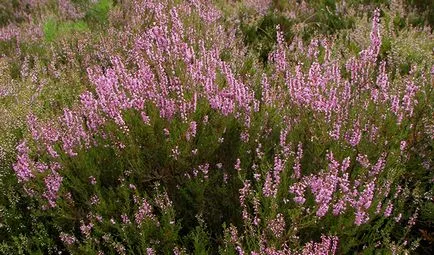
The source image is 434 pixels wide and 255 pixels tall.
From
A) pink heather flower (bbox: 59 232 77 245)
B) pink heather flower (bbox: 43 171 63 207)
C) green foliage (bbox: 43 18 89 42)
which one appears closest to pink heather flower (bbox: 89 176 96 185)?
pink heather flower (bbox: 43 171 63 207)

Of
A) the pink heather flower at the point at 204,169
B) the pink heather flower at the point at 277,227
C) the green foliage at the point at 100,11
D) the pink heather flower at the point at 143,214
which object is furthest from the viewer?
the green foliage at the point at 100,11

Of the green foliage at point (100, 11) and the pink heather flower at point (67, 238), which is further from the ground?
the green foliage at point (100, 11)

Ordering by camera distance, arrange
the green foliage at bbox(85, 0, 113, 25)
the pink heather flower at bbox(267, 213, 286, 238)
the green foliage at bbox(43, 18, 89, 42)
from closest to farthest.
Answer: the pink heather flower at bbox(267, 213, 286, 238)
the green foliage at bbox(43, 18, 89, 42)
the green foliage at bbox(85, 0, 113, 25)

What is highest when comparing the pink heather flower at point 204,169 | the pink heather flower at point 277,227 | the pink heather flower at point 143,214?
the pink heather flower at point 204,169

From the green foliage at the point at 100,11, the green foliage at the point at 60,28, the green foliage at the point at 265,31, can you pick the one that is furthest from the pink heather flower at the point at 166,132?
the green foliage at the point at 100,11

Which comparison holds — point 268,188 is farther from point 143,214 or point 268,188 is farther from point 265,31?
point 265,31

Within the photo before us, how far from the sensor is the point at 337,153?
100.0 inches

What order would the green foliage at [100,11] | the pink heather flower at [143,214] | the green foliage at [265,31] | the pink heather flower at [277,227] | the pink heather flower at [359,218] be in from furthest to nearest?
the green foliage at [100,11]
the green foliage at [265,31]
the pink heather flower at [143,214]
the pink heather flower at [359,218]
the pink heather flower at [277,227]

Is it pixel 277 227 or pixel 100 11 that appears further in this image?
pixel 100 11

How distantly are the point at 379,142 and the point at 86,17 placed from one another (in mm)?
5278

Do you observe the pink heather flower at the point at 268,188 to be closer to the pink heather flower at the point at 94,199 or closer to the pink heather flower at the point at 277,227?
the pink heather flower at the point at 277,227

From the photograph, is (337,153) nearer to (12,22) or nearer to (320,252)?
(320,252)

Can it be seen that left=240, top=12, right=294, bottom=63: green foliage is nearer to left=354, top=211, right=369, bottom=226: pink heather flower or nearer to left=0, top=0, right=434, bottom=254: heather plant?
left=0, top=0, right=434, bottom=254: heather plant

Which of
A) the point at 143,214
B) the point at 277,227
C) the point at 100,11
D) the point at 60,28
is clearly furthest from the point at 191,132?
the point at 100,11
